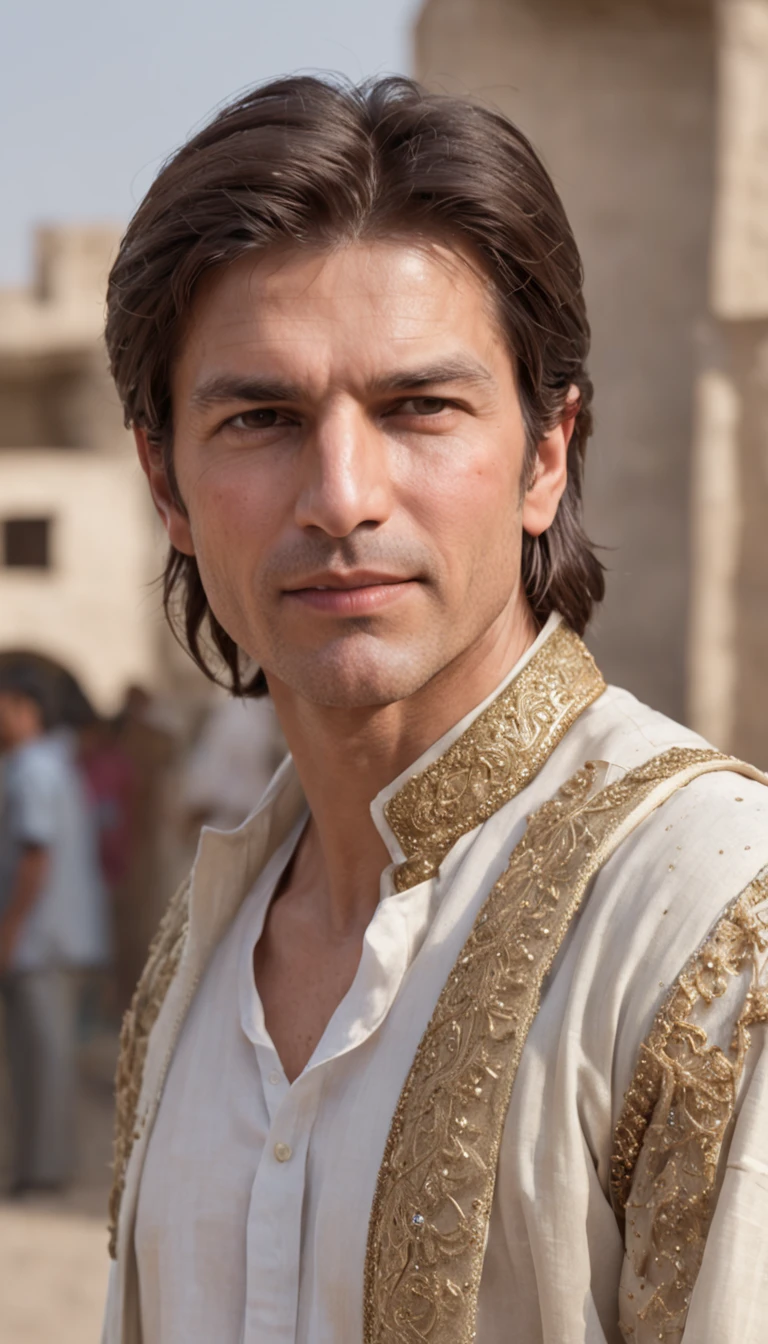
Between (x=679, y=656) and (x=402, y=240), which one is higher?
(x=402, y=240)

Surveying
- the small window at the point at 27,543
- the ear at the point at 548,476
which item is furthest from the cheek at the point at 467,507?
the small window at the point at 27,543

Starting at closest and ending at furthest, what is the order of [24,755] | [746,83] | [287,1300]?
1. [287,1300]
2. [746,83]
3. [24,755]

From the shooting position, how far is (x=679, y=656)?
23.0 ft

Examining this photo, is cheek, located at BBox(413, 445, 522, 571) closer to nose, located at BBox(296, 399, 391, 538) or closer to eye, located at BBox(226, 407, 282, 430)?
nose, located at BBox(296, 399, 391, 538)

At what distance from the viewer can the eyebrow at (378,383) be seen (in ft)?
4.80

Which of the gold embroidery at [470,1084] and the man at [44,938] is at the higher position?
the gold embroidery at [470,1084]

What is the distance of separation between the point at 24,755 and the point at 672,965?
561cm

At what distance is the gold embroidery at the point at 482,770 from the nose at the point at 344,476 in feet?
0.86

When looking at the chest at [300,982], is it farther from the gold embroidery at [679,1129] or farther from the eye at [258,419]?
the eye at [258,419]

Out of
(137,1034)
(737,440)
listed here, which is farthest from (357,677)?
(737,440)

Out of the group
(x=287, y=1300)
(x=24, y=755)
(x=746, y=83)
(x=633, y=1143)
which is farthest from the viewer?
(x=24, y=755)

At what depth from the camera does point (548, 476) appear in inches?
67.1

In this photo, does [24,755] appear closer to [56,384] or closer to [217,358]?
[217,358]

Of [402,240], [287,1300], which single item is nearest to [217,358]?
[402,240]
